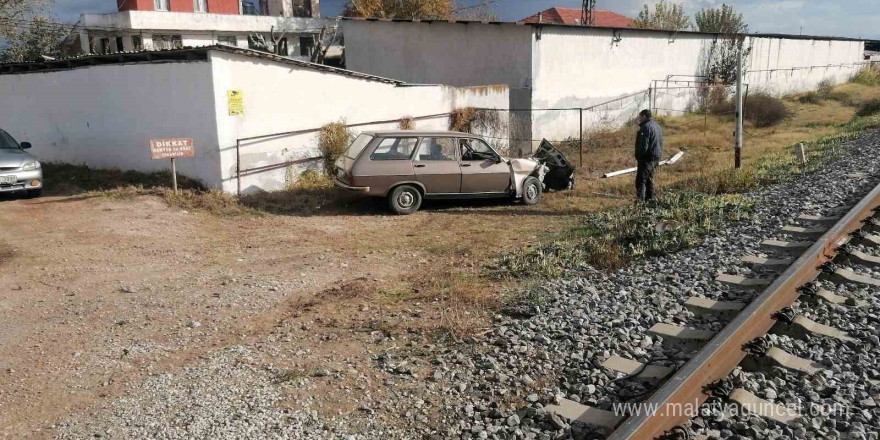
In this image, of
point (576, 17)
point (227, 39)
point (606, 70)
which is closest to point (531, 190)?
point (606, 70)

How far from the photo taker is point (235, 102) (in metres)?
12.6

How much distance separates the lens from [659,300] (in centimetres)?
573

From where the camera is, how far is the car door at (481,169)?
1229cm

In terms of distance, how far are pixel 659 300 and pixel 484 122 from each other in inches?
550

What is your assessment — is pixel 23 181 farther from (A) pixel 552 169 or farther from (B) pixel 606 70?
(B) pixel 606 70

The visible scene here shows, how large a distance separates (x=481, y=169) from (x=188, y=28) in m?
27.0

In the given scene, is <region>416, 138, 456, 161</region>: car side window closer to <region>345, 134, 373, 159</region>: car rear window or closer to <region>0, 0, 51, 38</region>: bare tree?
<region>345, 134, 373, 159</region>: car rear window

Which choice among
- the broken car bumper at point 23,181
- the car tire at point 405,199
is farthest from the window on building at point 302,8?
the car tire at point 405,199

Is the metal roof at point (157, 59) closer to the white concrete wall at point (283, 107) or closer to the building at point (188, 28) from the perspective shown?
the white concrete wall at point (283, 107)

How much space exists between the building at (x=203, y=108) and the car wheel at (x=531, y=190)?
14.4ft

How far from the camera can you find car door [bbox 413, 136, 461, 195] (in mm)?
11977

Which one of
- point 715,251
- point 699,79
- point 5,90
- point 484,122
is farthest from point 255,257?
point 699,79

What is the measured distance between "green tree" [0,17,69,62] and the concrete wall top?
2.12 metres

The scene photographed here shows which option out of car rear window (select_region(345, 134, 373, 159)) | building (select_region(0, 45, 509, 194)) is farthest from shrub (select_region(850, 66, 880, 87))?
car rear window (select_region(345, 134, 373, 159))
